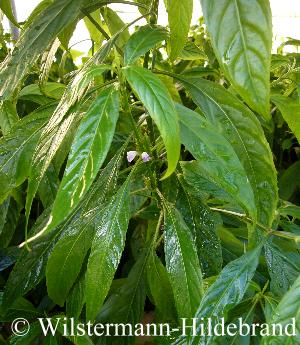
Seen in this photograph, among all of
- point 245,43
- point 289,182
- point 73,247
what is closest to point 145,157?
point 73,247

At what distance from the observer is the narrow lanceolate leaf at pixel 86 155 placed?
0.46 m

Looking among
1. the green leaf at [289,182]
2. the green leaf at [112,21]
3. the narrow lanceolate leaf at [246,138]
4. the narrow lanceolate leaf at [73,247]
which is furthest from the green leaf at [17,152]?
the green leaf at [289,182]

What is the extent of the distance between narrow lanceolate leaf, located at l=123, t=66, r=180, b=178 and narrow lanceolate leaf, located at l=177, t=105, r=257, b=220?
0.09m

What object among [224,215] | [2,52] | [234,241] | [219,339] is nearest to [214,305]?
[219,339]

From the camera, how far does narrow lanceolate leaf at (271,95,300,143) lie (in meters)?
0.69

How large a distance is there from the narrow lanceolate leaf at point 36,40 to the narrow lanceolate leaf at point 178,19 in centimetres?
13

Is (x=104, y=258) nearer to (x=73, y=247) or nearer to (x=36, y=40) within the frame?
(x=73, y=247)

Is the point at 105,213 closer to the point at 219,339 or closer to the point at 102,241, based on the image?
the point at 102,241

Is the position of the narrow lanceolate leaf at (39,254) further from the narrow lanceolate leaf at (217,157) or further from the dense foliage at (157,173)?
the narrow lanceolate leaf at (217,157)

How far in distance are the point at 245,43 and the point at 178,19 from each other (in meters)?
0.22

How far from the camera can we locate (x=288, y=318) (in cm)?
45

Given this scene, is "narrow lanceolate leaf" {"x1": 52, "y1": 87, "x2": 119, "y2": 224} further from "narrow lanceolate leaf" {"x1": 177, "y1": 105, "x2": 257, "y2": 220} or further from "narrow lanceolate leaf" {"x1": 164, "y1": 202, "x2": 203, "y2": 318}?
"narrow lanceolate leaf" {"x1": 164, "y1": 202, "x2": 203, "y2": 318}

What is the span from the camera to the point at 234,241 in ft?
2.85

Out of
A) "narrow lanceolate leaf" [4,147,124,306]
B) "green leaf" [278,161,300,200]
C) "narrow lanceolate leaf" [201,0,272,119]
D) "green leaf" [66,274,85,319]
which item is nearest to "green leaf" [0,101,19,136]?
"narrow lanceolate leaf" [4,147,124,306]
